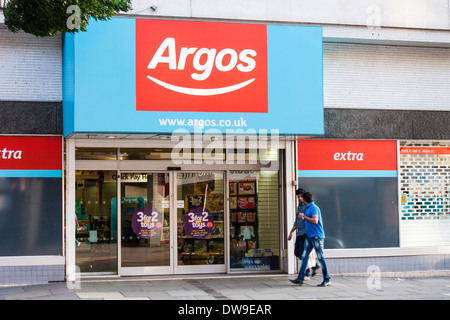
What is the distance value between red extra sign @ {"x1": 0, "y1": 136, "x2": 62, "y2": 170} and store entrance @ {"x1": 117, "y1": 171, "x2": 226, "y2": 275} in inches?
56.9

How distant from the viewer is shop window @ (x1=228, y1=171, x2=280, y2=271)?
13211 millimetres

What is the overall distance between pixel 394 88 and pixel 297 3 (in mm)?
2730

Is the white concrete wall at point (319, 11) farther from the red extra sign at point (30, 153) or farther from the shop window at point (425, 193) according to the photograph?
the red extra sign at point (30, 153)

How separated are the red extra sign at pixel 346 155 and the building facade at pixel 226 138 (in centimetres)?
2

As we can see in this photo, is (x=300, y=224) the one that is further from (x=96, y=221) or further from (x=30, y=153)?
(x=30, y=153)

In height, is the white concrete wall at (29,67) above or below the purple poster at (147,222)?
above

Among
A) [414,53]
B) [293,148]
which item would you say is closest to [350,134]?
[293,148]

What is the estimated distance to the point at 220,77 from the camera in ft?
37.0

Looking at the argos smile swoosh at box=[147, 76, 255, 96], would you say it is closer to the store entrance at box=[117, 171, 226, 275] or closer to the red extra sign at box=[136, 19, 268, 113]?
the red extra sign at box=[136, 19, 268, 113]

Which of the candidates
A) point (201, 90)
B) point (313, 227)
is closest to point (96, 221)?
point (201, 90)

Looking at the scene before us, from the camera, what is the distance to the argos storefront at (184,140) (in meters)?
10.8

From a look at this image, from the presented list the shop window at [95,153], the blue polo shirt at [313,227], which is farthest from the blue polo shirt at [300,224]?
the shop window at [95,153]
